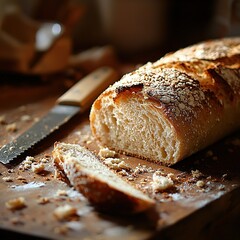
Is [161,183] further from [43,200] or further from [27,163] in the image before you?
[27,163]

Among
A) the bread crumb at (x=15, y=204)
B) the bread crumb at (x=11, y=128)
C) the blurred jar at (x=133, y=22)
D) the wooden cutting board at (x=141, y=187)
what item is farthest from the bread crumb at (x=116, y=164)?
the blurred jar at (x=133, y=22)

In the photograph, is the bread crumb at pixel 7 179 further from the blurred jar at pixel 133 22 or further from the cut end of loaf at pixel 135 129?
the blurred jar at pixel 133 22

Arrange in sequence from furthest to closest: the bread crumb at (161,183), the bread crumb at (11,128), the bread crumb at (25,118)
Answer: the bread crumb at (25,118), the bread crumb at (11,128), the bread crumb at (161,183)

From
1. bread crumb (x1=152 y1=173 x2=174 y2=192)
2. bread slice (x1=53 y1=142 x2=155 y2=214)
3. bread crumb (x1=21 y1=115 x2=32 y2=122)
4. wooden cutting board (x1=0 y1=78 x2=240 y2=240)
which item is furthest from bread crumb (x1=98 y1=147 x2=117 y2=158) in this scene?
bread crumb (x1=21 y1=115 x2=32 y2=122)

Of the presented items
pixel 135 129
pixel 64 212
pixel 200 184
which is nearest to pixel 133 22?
pixel 135 129

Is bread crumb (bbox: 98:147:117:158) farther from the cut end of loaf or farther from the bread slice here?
the bread slice

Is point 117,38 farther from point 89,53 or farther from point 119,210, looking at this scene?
point 119,210
